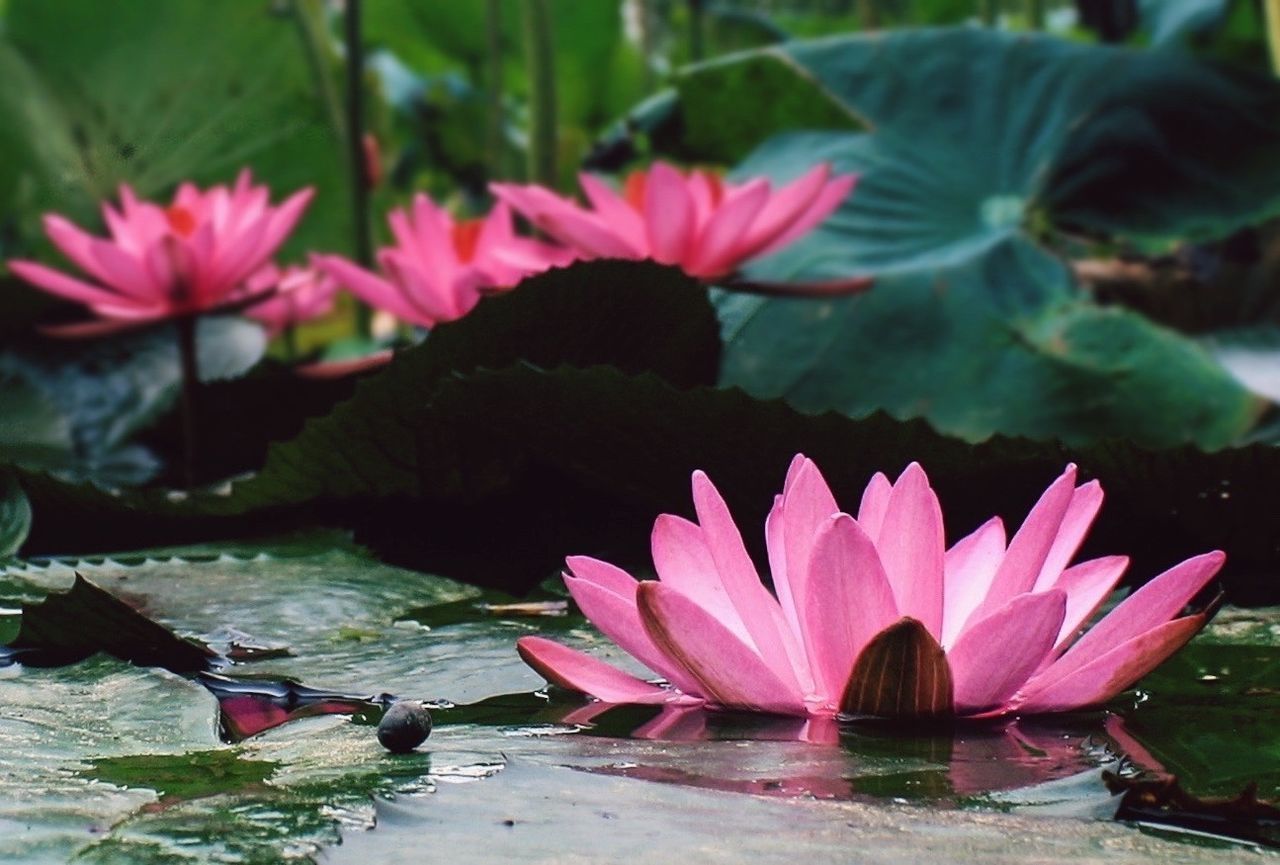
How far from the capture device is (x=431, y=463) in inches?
38.6

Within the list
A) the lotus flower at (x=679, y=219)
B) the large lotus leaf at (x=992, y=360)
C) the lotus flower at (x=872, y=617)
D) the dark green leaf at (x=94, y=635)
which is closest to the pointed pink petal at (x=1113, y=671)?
the lotus flower at (x=872, y=617)

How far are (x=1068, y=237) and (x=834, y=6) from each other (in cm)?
426

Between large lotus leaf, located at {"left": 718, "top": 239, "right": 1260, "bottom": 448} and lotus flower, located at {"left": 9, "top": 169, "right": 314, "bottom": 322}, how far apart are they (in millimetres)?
448

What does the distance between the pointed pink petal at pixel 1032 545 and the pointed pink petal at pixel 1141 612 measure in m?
0.03

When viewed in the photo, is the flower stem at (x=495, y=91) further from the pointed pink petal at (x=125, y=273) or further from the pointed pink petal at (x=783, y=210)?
the pointed pink petal at (x=783, y=210)

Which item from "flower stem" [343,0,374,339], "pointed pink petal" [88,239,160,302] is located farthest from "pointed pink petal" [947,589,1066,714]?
"flower stem" [343,0,374,339]

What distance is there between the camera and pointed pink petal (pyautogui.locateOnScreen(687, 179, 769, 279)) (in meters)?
1.19

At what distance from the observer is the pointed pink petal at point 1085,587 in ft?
1.99

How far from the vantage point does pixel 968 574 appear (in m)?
Result: 0.63

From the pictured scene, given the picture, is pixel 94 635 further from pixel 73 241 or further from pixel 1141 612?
pixel 73 241

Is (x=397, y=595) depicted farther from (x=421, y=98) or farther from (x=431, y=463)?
(x=421, y=98)

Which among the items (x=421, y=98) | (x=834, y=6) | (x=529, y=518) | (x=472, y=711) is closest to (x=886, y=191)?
(x=529, y=518)

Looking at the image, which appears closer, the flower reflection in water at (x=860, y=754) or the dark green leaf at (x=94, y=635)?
the flower reflection in water at (x=860, y=754)

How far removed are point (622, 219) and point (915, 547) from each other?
2.26ft
